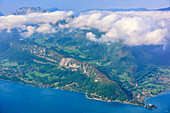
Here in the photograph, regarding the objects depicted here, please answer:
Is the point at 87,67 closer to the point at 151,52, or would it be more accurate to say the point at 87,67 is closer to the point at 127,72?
the point at 127,72

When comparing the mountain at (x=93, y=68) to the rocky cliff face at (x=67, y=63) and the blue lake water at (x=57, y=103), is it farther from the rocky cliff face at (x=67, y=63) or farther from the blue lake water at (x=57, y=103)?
the blue lake water at (x=57, y=103)

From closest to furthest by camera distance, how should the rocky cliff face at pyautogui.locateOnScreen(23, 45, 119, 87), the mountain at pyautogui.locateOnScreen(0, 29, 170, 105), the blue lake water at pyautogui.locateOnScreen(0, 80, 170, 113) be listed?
the blue lake water at pyautogui.locateOnScreen(0, 80, 170, 113), the mountain at pyautogui.locateOnScreen(0, 29, 170, 105), the rocky cliff face at pyautogui.locateOnScreen(23, 45, 119, 87)

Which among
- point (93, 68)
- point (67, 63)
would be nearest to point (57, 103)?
point (93, 68)

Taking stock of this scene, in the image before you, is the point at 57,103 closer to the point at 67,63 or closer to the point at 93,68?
the point at 93,68

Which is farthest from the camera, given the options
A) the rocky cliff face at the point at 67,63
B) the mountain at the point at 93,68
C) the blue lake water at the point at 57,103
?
the rocky cliff face at the point at 67,63

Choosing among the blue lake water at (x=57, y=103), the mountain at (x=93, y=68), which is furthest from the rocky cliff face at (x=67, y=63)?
the blue lake water at (x=57, y=103)

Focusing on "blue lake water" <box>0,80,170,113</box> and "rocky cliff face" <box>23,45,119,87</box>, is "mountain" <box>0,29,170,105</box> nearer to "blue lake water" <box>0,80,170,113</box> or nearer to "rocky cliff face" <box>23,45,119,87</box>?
"rocky cliff face" <box>23,45,119,87</box>

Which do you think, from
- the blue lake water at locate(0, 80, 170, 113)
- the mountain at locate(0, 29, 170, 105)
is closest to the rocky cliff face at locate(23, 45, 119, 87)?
the mountain at locate(0, 29, 170, 105)

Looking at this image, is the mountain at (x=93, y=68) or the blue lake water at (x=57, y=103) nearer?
the blue lake water at (x=57, y=103)
